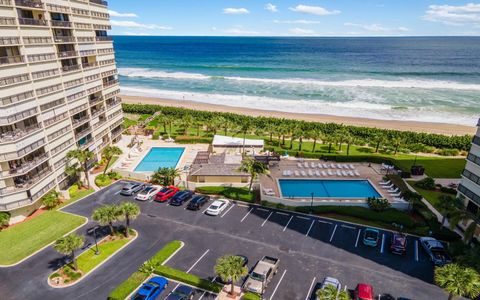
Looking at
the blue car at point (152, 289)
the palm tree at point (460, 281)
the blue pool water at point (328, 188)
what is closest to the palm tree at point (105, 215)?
the blue car at point (152, 289)

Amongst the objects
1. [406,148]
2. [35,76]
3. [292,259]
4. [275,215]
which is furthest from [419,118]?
[35,76]

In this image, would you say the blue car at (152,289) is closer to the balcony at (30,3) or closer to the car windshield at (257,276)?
the car windshield at (257,276)

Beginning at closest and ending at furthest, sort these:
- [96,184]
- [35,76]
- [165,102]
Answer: [35,76], [96,184], [165,102]

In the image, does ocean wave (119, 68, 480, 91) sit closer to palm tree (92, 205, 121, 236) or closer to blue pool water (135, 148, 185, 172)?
blue pool water (135, 148, 185, 172)

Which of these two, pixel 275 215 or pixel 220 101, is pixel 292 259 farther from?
pixel 220 101

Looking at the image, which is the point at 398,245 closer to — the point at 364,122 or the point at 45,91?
the point at 45,91

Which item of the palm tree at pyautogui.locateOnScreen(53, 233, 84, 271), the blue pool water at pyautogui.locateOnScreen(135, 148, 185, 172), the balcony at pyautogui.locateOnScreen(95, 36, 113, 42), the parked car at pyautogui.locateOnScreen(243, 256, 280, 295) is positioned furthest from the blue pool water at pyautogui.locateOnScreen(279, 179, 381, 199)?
the balcony at pyautogui.locateOnScreen(95, 36, 113, 42)
